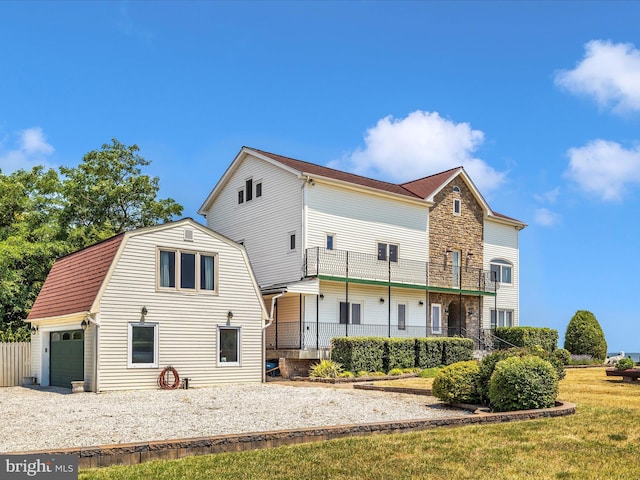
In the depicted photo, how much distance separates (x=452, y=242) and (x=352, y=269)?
779cm

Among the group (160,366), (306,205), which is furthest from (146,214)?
(160,366)

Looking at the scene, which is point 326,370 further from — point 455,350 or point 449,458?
point 449,458

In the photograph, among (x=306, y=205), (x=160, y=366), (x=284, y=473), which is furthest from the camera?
(x=306, y=205)

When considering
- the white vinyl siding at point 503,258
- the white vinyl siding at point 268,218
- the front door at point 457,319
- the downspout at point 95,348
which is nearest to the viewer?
the downspout at point 95,348

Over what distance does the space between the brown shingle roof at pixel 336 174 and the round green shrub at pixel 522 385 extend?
18.6 m

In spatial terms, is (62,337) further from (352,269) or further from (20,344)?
(352,269)

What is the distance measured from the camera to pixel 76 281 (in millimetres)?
23656

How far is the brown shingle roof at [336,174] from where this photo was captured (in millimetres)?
32906

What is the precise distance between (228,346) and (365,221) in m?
11.6

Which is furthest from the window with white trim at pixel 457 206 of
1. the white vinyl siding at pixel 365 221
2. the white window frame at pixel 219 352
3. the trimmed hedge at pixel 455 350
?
the white window frame at pixel 219 352

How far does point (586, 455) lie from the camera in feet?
31.2

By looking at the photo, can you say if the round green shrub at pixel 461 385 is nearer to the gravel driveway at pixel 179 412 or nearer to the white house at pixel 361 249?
the gravel driveway at pixel 179 412

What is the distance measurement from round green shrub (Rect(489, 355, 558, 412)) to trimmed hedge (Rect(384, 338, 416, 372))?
1414cm

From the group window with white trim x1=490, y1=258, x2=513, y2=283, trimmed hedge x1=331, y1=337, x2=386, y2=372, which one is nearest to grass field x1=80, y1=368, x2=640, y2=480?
trimmed hedge x1=331, y1=337, x2=386, y2=372
